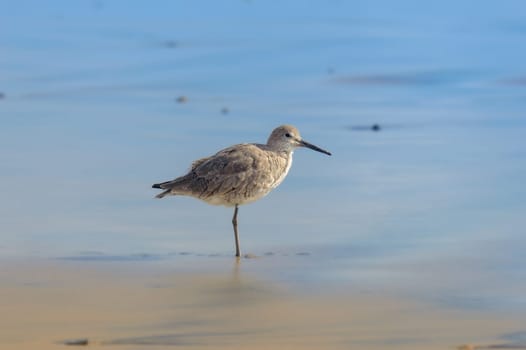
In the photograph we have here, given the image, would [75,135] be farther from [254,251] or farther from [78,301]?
[78,301]

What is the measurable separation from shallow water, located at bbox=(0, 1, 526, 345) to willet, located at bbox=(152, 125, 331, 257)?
236 millimetres

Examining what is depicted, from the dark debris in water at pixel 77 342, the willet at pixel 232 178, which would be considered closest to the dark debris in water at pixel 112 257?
the willet at pixel 232 178

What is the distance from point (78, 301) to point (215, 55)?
31.9 feet

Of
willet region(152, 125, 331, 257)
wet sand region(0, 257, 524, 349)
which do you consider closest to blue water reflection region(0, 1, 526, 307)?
willet region(152, 125, 331, 257)

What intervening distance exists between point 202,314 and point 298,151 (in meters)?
4.45

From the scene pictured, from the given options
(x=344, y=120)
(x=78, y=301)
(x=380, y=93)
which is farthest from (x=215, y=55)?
(x=78, y=301)

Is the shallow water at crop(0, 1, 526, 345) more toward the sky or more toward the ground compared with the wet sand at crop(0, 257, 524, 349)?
more toward the sky

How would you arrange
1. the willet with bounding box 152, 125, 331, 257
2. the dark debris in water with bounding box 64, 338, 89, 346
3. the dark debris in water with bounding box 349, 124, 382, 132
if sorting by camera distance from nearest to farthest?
the dark debris in water with bounding box 64, 338, 89, 346 → the willet with bounding box 152, 125, 331, 257 → the dark debris in water with bounding box 349, 124, 382, 132

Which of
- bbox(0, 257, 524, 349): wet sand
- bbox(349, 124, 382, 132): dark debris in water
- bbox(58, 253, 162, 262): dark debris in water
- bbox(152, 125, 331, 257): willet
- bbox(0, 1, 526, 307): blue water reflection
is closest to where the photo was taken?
bbox(0, 257, 524, 349): wet sand

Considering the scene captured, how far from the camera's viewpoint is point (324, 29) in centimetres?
1919

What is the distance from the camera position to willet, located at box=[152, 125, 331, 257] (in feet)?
28.0

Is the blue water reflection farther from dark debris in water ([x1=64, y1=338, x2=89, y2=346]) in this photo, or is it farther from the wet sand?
dark debris in water ([x1=64, y1=338, x2=89, y2=346])

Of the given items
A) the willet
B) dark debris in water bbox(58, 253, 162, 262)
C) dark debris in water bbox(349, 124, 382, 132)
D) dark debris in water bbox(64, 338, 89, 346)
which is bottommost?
dark debris in water bbox(64, 338, 89, 346)

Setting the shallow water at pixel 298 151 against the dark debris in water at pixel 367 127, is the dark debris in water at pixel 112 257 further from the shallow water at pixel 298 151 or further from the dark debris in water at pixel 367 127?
the dark debris in water at pixel 367 127
